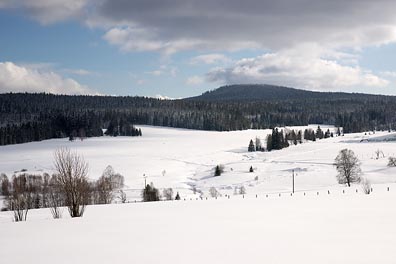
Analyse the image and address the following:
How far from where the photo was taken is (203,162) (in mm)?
122688

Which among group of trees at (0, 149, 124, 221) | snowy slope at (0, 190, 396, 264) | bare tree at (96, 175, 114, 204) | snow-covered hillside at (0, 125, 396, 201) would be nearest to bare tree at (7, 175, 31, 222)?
group of trees at (0, 149, 124, 221)

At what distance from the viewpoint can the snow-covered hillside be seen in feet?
269

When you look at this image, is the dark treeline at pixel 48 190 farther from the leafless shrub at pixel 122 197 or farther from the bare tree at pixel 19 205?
the bare tree at pixel 19 205

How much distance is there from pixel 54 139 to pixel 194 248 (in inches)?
7143

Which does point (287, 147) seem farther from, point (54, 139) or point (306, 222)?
point (306, 222)

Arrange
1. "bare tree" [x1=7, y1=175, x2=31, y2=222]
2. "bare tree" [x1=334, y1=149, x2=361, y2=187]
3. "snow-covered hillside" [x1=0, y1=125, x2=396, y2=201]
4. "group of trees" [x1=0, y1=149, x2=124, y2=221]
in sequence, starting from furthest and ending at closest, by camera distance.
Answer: "snow-covered hillside" [x1=0, y1=125, x2=396, y2=201] < "bare tree" [x1=334, y1=149, x2=361, y2=187] < "bare tree" [x1=7, y1=175, x2=31, y2=222] < "group of trees" [x1=0, y1=149, x2=124, y2=221]

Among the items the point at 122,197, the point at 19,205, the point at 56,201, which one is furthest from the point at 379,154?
the point at 19,205

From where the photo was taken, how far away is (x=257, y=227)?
21188mm

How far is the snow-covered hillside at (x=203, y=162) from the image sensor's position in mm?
82000

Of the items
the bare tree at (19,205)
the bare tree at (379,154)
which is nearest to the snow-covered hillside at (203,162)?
the bare tree at (379,154)

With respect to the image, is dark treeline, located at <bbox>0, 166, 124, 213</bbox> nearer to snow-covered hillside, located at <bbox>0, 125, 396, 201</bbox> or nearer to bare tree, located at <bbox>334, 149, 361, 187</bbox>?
snow-covered hillside, located at <bbox>0, 125, 396, 201</bbox>

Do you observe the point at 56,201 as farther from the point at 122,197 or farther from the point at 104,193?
the point at 122,197

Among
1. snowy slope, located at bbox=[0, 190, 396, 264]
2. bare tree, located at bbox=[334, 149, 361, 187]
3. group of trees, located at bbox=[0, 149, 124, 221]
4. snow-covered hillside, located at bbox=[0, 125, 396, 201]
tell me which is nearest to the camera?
snowy slope, located at bbox=[0, 190, 396, 264]

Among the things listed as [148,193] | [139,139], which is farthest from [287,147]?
[148,193]
